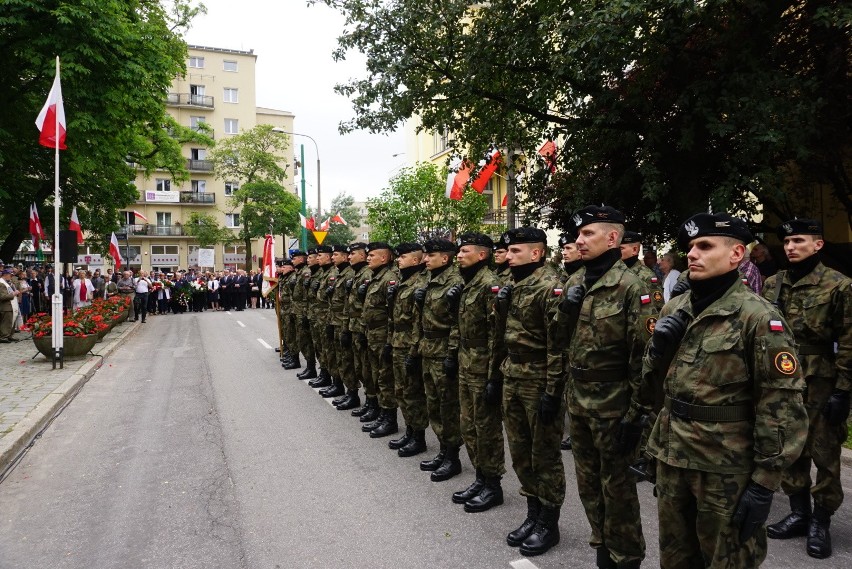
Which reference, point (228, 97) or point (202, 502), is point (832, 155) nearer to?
point (202, 502)

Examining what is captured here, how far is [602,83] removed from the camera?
400 inches

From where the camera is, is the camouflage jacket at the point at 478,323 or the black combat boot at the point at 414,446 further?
the black combat boot at the point at 414,446

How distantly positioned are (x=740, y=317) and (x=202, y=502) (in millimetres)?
4524

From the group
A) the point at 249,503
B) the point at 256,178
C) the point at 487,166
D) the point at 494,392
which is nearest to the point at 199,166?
the point at 256,178

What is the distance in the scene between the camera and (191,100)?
63.4m

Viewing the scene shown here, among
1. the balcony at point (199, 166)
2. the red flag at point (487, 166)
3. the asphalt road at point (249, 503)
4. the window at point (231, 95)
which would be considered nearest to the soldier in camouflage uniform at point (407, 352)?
the asphalt road at point (249, 503)

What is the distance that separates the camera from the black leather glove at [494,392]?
5.06m

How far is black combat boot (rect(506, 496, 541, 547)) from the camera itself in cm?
448

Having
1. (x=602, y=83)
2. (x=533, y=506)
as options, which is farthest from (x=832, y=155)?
(x=533, y=506)

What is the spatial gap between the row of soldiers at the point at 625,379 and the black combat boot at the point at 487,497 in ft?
0.04

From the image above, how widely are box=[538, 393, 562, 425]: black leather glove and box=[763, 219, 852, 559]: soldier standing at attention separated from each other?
1797mm

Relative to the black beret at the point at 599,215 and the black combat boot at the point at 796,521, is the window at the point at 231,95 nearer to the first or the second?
the black beret at the point at 599,215

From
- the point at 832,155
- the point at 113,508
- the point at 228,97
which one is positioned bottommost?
the point at 113,508

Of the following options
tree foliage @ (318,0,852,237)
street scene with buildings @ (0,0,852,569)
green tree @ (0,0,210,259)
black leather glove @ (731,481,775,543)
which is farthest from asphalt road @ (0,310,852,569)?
green tree @ (0,0,210,259)
